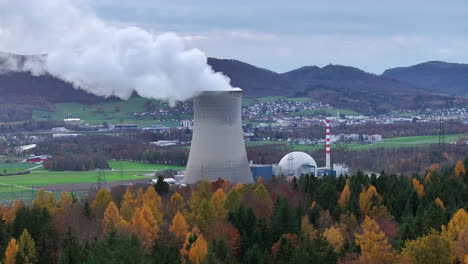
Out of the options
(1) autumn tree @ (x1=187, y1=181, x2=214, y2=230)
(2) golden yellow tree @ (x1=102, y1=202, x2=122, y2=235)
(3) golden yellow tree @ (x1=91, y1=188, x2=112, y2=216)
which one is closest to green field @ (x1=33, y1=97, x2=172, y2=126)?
(3) golden yellow tree @ (x1=91, y1=188, x2=112, y2=216)

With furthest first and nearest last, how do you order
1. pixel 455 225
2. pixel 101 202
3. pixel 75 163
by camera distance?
pixel 75 163
pixel 101 202
pixel 455 225

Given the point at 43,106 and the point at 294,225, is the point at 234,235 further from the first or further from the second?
the point at 43,106

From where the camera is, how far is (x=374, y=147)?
267 ft

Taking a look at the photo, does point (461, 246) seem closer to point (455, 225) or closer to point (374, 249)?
point (374, 249)

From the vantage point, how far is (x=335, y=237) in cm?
2575

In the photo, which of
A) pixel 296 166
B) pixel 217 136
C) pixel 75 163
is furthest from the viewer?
pixel 75 163

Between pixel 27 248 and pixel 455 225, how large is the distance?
1249cm

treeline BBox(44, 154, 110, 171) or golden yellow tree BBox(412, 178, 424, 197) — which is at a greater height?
golden yellow tree BBox(412, 178, 424, 197)

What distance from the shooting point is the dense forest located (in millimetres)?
23062

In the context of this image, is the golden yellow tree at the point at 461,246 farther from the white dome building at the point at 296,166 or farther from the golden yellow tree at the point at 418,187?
the white dome building at the point at 296,166

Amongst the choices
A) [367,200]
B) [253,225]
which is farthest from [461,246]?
[367,200]

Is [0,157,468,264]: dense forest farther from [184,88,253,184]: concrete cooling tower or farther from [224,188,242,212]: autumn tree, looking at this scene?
[184,88,253,184]: concrete cooling tower

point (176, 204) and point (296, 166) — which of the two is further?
point (296, 166)

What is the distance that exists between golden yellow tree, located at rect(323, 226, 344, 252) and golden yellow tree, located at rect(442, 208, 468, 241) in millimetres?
2958
